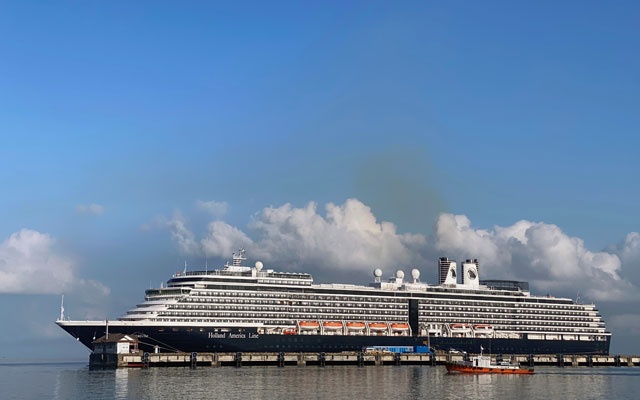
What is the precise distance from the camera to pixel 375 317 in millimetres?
140000

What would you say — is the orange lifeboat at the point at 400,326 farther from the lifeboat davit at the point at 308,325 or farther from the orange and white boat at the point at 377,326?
the lifeboat davit at the point at 308,325

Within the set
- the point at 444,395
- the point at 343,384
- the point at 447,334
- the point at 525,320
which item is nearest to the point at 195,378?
the point at 343,384

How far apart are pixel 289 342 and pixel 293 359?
6054mm

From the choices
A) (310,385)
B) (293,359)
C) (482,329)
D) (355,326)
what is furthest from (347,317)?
(310,385)

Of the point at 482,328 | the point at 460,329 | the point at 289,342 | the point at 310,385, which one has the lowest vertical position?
the point at 310,385

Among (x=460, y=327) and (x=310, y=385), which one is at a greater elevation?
(x=460, y=327)

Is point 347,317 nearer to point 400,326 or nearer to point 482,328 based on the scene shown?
point 400,326

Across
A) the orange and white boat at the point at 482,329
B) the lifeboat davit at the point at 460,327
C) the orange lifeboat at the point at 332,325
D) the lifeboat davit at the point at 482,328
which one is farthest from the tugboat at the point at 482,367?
the lifeboat davit at the point at 482,328

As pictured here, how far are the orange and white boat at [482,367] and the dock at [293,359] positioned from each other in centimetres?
802

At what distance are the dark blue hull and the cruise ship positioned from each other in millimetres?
150

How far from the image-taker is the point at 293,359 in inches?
4850

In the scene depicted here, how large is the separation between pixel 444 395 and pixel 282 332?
53.2 metres

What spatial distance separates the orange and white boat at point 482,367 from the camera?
113 meters

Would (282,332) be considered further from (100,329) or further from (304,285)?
(100,329)
